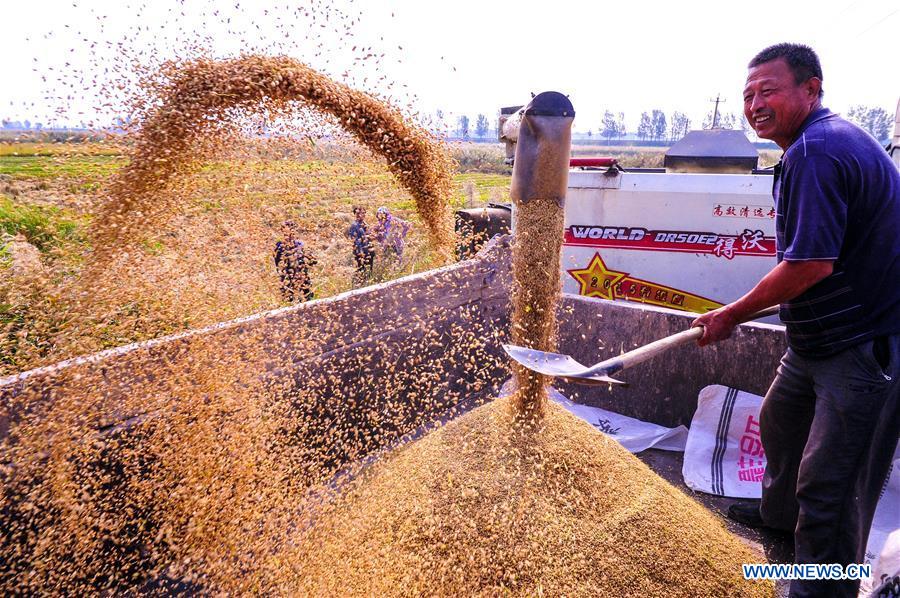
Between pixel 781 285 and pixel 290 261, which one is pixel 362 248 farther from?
pixel 781 285

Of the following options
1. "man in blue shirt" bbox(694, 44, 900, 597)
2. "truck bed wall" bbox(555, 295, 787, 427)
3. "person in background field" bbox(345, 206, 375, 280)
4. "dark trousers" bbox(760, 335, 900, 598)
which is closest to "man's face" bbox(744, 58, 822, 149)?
"man in blue shirt" bbox(694, 44, 900, 597)

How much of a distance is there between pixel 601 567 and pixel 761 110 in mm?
1640

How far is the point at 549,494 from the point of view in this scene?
191cm

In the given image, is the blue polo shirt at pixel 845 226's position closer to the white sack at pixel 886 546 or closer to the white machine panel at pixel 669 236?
the white sack at pixel 886 546

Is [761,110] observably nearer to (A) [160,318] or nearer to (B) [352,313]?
(B) [352,313]

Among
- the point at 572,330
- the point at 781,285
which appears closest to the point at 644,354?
the point at 781,285

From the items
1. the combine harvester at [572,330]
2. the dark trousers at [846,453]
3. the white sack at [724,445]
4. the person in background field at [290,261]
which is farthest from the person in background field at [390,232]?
the dark trousers at [846,453]

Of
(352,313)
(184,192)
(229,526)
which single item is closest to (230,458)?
(229,526)

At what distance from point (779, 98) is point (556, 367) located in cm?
120

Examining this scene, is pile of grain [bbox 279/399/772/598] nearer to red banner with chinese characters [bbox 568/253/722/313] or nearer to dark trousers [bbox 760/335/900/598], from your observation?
dark trousers [bbox 760/335/900/598]

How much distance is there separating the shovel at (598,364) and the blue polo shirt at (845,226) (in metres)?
0.26

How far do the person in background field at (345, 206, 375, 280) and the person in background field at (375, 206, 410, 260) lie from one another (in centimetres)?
9

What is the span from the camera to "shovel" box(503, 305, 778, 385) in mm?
1821

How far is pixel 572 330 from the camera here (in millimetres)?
3240
